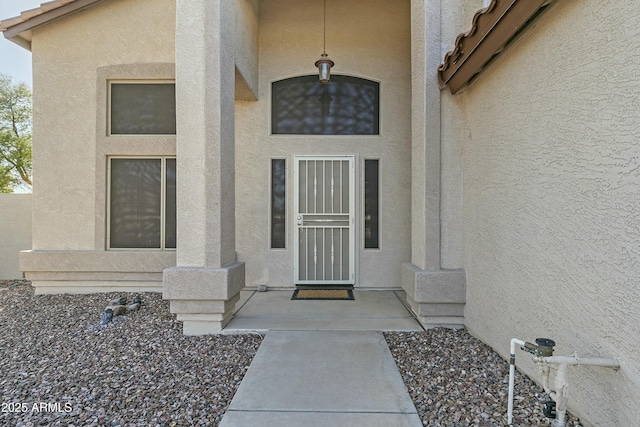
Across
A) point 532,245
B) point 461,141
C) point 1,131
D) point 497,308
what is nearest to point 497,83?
point 461,141

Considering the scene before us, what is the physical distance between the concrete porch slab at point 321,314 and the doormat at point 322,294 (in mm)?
151

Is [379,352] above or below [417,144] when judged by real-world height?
below

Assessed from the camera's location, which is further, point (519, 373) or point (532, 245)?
point (519, 373)

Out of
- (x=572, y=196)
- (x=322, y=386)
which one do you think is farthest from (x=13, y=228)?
(x=572, y=196)

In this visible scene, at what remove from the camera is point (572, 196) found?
95.0 inches

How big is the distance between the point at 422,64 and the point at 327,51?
2.53 m

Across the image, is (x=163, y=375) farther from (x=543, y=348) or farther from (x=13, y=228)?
(x=13, y=228)

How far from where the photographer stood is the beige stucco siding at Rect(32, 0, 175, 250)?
20.1ft

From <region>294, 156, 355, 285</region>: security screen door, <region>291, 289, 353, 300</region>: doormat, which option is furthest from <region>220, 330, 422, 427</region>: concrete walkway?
<region>294, 156, 355, 285</region>: security screen door

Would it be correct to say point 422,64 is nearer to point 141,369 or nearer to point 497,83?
point 497,83

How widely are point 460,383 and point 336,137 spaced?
14.7 feet

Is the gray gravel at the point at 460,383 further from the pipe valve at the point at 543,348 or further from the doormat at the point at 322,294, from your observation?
the doormat at the point at 322,294

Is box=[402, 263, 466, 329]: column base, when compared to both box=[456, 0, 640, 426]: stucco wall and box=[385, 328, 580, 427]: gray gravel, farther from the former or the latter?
box=[456, 0, 640, 426]: stucco wall

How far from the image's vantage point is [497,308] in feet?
→ 11.4
